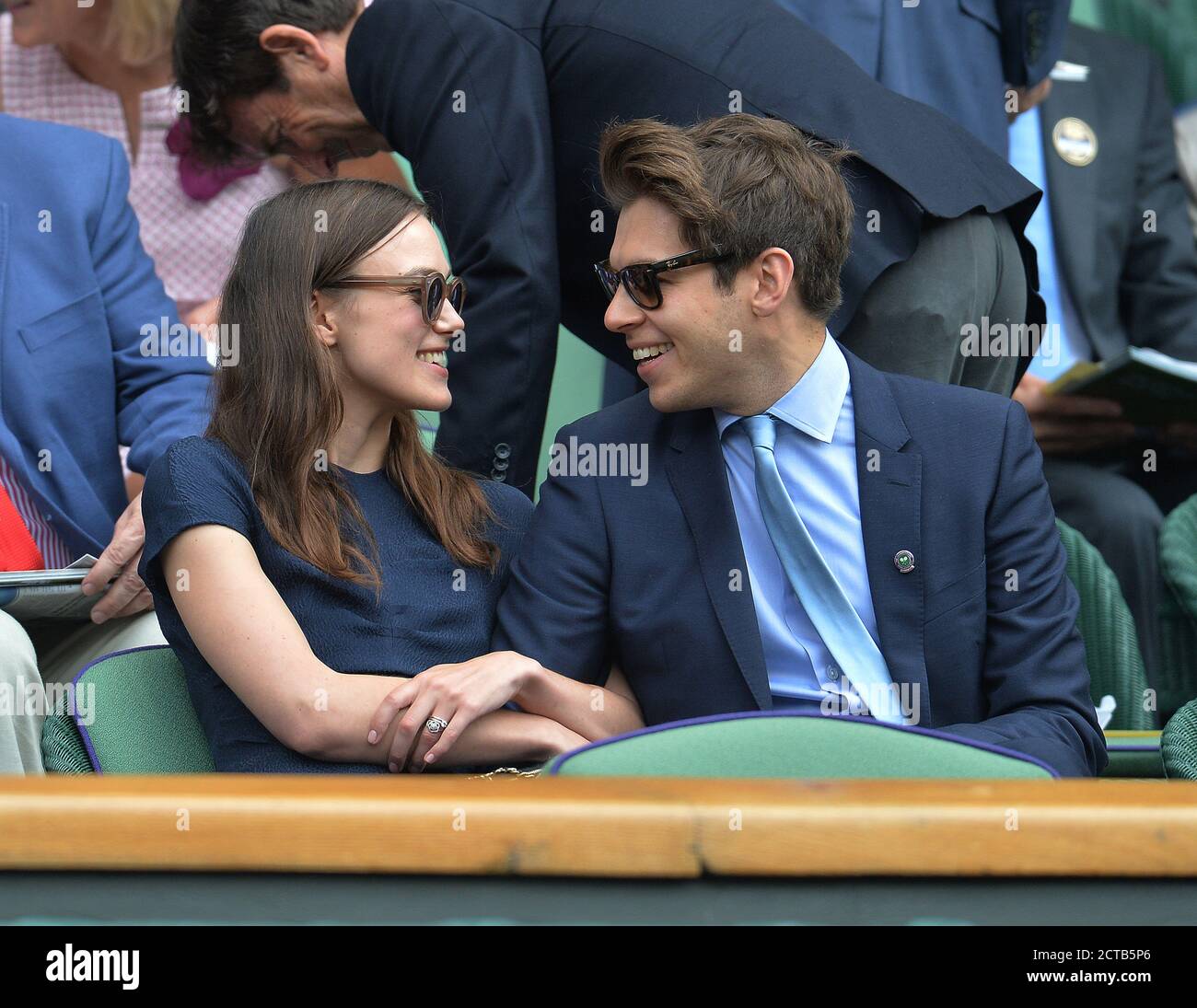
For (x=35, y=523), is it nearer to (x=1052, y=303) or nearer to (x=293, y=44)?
(x=293, y=44)

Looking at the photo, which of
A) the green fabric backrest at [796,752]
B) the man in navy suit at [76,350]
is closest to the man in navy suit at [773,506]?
the green fabric backrest at [796,752]

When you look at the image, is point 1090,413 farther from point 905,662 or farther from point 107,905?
point 107,905

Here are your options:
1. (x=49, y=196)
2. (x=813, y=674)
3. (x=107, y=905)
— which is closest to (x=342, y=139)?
(x=49, y=196)

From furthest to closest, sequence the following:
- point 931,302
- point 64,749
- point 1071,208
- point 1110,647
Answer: point 1071,208 < point 1110,647 < point 931,302 < point 64,749

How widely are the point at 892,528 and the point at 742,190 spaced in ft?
1.60

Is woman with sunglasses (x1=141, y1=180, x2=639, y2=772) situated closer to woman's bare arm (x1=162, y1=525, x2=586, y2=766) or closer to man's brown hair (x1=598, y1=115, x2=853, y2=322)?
woman's bare arm (x1=162, y1=525, x2=586, y2=766)

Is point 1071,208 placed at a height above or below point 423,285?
above

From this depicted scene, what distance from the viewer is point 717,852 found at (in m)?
1.11

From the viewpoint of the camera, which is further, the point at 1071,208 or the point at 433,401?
the point at 1071,208

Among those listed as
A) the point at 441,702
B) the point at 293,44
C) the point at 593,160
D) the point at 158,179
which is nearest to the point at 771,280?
the point at 593,160

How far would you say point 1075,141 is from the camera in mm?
3785

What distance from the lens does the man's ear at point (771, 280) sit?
2145 millimetres

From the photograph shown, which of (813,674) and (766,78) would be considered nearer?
(813,674)

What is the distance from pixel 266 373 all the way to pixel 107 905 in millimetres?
1172
